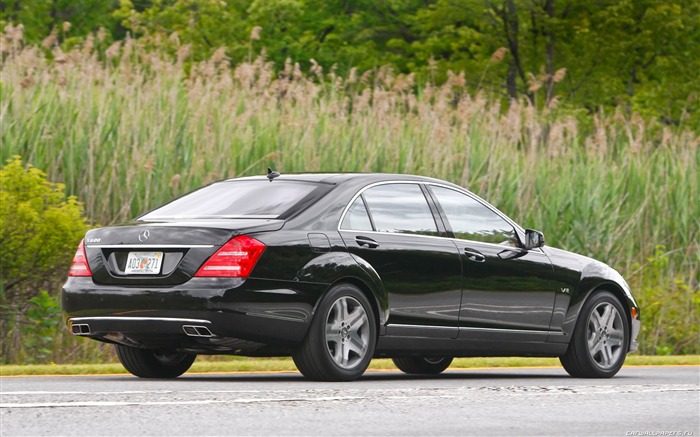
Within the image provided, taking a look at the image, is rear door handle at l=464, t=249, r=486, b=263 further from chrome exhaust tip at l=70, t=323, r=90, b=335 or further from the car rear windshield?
chrome exhaust tip at l=70, t=323, r=90, b=335

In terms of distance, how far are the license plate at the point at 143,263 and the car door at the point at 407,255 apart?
134 cm

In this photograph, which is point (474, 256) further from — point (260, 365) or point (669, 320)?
point (669, 320)

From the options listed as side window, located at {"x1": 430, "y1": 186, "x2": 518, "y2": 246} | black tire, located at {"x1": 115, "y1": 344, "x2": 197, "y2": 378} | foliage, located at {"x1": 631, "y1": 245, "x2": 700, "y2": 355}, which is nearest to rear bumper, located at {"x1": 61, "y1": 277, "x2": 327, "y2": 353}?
black tire, located at {"x1": 115, "y1": 344, "x2": 197, "y2": 378}

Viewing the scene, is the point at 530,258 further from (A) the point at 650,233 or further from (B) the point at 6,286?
(A) the point at 650,233

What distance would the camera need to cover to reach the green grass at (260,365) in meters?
11.5

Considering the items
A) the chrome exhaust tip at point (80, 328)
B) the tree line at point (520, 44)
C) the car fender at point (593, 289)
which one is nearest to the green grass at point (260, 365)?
the chrome exhaust tip at point (80, 328)

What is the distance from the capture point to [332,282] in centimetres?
990

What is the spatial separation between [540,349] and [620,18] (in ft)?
75.7

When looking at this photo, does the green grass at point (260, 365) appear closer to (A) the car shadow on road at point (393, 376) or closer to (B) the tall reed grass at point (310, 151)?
(A) the car shadow on road at point (393, 376)

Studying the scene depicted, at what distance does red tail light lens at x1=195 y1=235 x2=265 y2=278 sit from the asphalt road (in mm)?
760

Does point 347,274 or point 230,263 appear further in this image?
point 347,274

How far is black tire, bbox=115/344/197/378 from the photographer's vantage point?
35.3ft

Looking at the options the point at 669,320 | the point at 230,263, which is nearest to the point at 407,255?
the point at 230,263

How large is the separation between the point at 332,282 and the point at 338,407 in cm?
159
